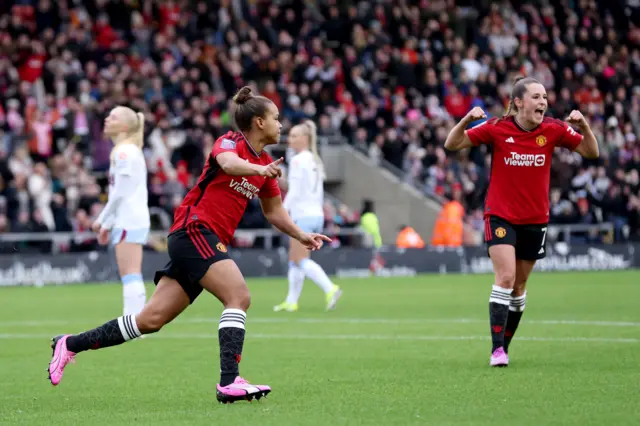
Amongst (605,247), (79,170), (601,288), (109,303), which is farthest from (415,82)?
(109,303)

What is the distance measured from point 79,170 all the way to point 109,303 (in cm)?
730

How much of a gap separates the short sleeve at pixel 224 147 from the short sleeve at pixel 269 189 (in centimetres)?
57

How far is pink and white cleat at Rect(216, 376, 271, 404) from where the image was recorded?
26.6 ft

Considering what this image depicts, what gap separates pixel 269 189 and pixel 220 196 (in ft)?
1.72

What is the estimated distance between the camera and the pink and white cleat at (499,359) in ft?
33.7

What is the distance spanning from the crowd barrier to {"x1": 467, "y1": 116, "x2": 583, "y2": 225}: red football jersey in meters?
15.2

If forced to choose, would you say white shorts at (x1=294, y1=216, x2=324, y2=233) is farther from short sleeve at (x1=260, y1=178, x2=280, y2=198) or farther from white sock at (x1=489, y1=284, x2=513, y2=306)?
short sleeve at (x1=260, y1=178, x2=280, y2=198)

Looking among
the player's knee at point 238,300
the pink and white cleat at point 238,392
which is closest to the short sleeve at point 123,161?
the player's knee at point 238,300

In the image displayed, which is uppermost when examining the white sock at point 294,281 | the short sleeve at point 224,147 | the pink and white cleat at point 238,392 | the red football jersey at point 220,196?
the short sleeve at point 224,147

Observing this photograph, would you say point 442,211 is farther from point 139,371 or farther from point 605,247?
point 139,371

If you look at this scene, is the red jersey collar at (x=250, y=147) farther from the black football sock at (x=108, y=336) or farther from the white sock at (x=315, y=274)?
the white sock at (x=315, y=274)

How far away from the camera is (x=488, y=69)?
3550 cm

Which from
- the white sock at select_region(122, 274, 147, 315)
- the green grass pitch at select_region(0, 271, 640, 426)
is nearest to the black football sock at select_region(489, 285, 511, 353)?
the green grass pitch at select_region(0, 271, 640, 426)

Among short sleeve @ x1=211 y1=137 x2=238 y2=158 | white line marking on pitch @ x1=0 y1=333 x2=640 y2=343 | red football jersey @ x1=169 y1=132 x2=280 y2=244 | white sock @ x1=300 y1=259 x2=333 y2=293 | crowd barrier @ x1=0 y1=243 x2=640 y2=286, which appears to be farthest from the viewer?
crowd barrier @ x1=0 y1=243 x2=640 y2=286
